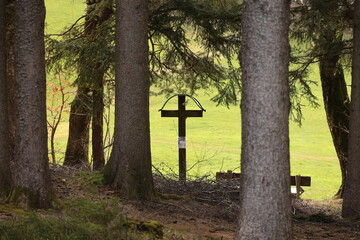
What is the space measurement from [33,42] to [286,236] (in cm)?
418

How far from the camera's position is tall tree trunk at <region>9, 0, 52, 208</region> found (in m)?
8.62

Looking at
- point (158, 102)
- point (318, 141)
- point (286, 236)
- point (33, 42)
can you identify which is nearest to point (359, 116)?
point (286, 236)

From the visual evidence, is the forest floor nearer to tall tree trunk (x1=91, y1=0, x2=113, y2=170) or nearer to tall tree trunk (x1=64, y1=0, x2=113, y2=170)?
tall tree trunk (x1=91, y1=0, x2=113, y2=170)

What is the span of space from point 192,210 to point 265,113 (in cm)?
462

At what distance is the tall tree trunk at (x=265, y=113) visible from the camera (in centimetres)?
688

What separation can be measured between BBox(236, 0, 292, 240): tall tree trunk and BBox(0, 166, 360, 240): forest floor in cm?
163

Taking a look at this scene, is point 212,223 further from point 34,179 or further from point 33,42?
point 33,42

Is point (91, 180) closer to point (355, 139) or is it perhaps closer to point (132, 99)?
point (132, 99)

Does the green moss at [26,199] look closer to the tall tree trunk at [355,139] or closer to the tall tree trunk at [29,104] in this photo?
the tall tree trunk at [29,104]

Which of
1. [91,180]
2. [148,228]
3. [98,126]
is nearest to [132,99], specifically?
[91,180]

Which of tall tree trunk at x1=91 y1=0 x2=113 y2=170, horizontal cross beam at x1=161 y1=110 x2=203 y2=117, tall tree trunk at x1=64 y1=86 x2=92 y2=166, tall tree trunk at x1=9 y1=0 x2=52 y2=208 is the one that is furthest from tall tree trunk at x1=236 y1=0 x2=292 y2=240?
tall tree trunk at x1=64 y1=86 x2=92 y2=166

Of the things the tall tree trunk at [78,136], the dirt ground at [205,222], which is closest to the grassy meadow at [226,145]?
the tall tree trunk at [78,136]

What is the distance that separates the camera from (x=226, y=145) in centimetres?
4231

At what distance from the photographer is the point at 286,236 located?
285 inches
